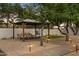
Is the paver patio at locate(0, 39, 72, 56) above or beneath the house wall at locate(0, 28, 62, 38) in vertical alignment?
beneath

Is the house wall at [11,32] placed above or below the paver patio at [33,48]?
above

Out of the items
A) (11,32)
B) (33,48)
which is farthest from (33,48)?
(11,32)

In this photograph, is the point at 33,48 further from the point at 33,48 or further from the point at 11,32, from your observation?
the point at 11,32

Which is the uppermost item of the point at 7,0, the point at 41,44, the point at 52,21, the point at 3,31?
the point at 7,0

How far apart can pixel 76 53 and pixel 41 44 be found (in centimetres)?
48

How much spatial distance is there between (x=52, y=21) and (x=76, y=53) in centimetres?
53

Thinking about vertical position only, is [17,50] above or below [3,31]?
below

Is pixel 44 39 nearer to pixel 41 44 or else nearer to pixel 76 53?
pixel 41 44

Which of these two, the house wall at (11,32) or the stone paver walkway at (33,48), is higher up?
the house wall at (11,32)

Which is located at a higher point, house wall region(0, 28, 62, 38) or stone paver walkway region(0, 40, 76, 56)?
house wall region(0, 28, 62, 38)

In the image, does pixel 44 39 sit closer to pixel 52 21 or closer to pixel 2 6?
pixel 52 21

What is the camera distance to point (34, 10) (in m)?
1.82

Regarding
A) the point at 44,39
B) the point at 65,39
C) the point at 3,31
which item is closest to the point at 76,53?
the point at 65,39

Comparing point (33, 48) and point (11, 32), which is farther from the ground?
point (11, 32)
